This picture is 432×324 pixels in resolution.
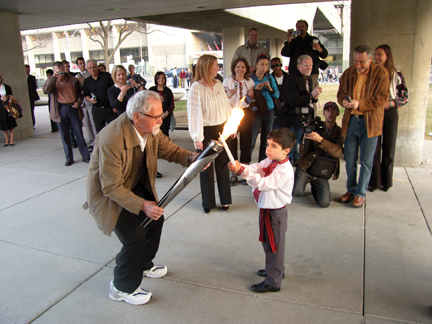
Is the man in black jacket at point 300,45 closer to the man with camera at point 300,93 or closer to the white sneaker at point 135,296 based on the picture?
the man with camera at point 300,93

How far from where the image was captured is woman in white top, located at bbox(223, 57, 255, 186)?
5484mm

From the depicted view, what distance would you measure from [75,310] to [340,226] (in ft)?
9.59

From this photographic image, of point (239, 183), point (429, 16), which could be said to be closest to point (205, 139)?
point (239, 183)

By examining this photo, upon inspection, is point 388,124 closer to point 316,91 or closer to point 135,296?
point 316,91

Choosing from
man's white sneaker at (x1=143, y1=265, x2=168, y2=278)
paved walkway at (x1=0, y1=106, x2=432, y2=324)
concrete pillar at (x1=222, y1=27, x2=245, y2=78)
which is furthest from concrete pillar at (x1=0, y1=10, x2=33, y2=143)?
concrete pillar at (x1=222, y1=27, x2=245, y2=78)

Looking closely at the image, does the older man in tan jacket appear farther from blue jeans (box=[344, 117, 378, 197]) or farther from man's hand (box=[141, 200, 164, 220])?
blue jeans (box=[344, 117, 378, 197])

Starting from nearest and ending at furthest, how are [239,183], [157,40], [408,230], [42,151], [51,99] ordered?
[408,230] < [239,183] < [51,99] < [42,151] < [157,40]

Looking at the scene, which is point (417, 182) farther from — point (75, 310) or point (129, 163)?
point (75, 310)

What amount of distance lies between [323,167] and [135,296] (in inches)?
117

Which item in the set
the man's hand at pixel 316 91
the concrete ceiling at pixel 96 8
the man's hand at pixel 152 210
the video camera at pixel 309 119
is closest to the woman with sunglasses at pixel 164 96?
the video camera at pixel 309 119

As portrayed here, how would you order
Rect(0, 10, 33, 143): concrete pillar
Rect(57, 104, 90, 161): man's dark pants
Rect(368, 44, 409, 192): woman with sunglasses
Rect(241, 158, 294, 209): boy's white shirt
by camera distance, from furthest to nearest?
Rect(0, 10, 33, 143): concrete pillar < Rect(57, 104, 90, 161): man's dark pants < Rect(368, 44, 409, 192): woman with sunglasses < Rect(241, 158, 294, 209): boy's white shirt

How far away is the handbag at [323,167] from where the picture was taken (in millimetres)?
4742

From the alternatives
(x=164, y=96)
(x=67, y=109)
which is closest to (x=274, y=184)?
(x=164, y=96)

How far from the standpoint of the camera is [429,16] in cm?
591
